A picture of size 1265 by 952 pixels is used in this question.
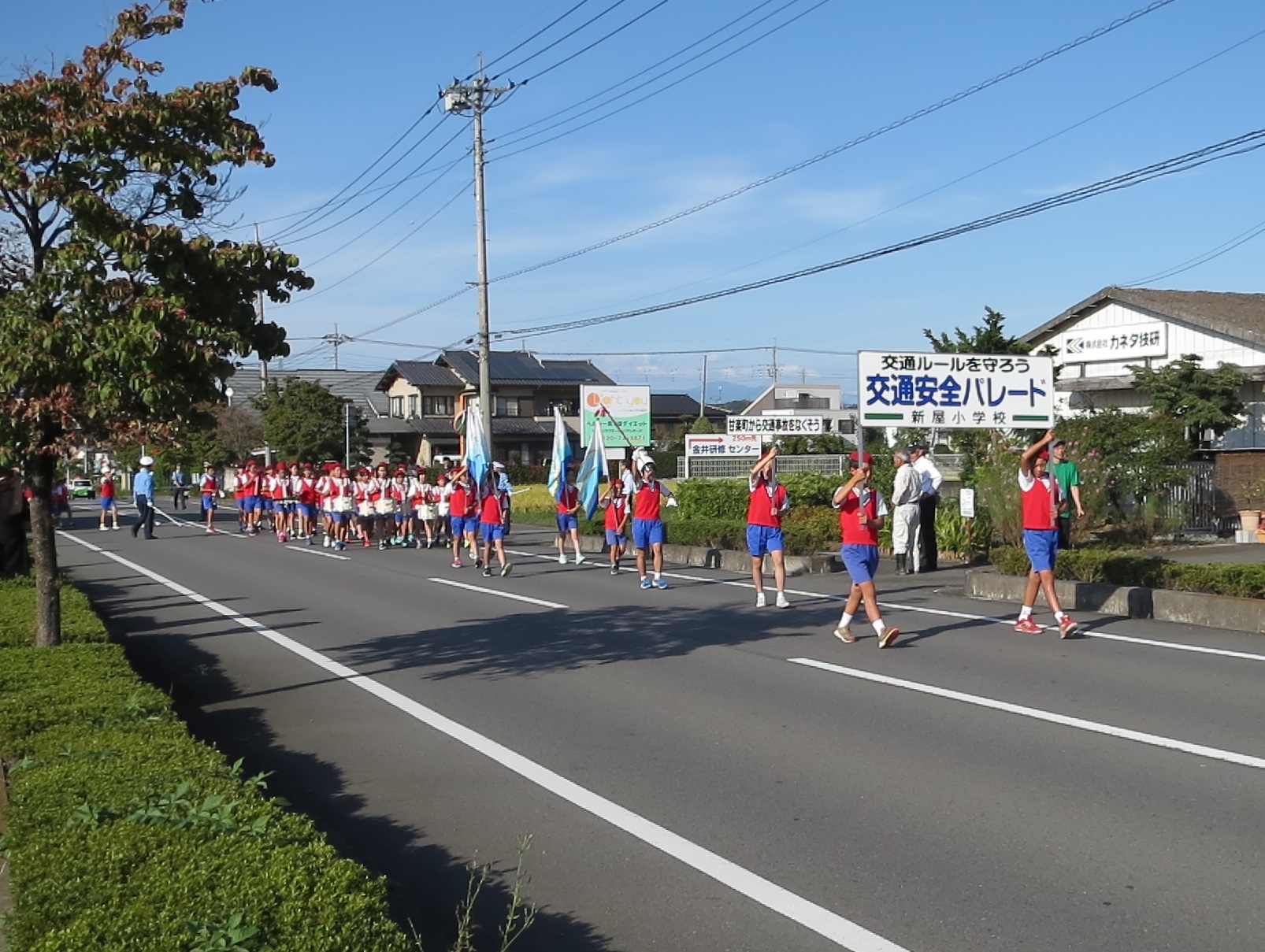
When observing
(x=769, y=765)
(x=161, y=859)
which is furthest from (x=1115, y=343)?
(x=161, y=859)

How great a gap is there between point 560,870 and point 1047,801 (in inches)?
105

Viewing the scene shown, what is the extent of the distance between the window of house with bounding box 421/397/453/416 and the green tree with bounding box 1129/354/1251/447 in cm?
4964

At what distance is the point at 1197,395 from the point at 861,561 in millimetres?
18563

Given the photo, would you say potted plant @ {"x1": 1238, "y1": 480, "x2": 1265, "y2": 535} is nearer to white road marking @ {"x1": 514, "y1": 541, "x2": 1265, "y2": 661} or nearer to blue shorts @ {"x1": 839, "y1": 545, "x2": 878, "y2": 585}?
white road marking @ {"x1": 514, "y1": 541, "x2": 1265, "y2": 661}

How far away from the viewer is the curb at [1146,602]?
1306 cm

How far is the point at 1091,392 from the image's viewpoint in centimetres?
3469

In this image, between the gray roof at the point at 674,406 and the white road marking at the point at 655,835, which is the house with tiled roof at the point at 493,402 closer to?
the gray roof at the point at 674,406

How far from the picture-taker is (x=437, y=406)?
7319cm

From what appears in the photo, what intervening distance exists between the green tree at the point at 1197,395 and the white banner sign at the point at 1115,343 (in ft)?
14.3

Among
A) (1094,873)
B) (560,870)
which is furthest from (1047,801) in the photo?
(560,870)

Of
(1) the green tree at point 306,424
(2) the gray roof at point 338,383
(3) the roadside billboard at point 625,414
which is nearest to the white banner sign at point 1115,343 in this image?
(3) the roadside billboard at point 625,414

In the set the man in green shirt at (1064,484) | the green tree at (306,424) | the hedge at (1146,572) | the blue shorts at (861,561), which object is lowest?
the hedge at (1146,572)

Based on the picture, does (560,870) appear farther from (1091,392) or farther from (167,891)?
(1091,392)

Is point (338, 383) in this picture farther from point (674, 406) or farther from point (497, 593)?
point (497, 593)
